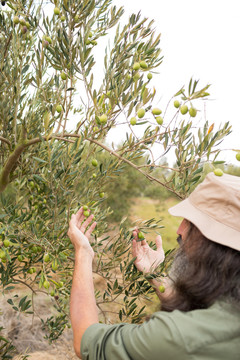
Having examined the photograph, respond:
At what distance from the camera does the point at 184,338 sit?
1.23 metres

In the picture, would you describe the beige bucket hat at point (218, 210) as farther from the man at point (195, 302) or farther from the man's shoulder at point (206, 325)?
the man's shoulder at point (206, 325)

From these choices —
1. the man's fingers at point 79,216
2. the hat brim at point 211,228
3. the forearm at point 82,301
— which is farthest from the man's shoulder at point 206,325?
the man's fingers at point 79,216

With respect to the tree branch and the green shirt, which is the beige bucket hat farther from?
the tree branch

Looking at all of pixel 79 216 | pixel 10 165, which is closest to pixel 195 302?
pixel 79 216

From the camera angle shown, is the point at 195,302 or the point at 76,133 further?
the point at 76,133

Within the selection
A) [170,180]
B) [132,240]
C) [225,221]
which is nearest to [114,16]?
[170,180]

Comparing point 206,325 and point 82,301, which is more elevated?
point 206,325

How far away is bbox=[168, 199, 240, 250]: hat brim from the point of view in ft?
4.38

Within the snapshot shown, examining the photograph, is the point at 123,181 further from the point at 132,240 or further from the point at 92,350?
the point at 92,350

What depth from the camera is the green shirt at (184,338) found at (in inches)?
48.4

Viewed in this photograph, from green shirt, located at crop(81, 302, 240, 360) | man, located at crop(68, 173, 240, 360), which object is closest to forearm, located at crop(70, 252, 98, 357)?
man, located at crop(68, 173, 240, 360)

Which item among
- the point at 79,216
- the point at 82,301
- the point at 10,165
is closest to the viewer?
the point at 82,301

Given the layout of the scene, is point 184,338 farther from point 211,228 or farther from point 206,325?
point 211,228

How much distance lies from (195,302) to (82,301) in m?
0.57
